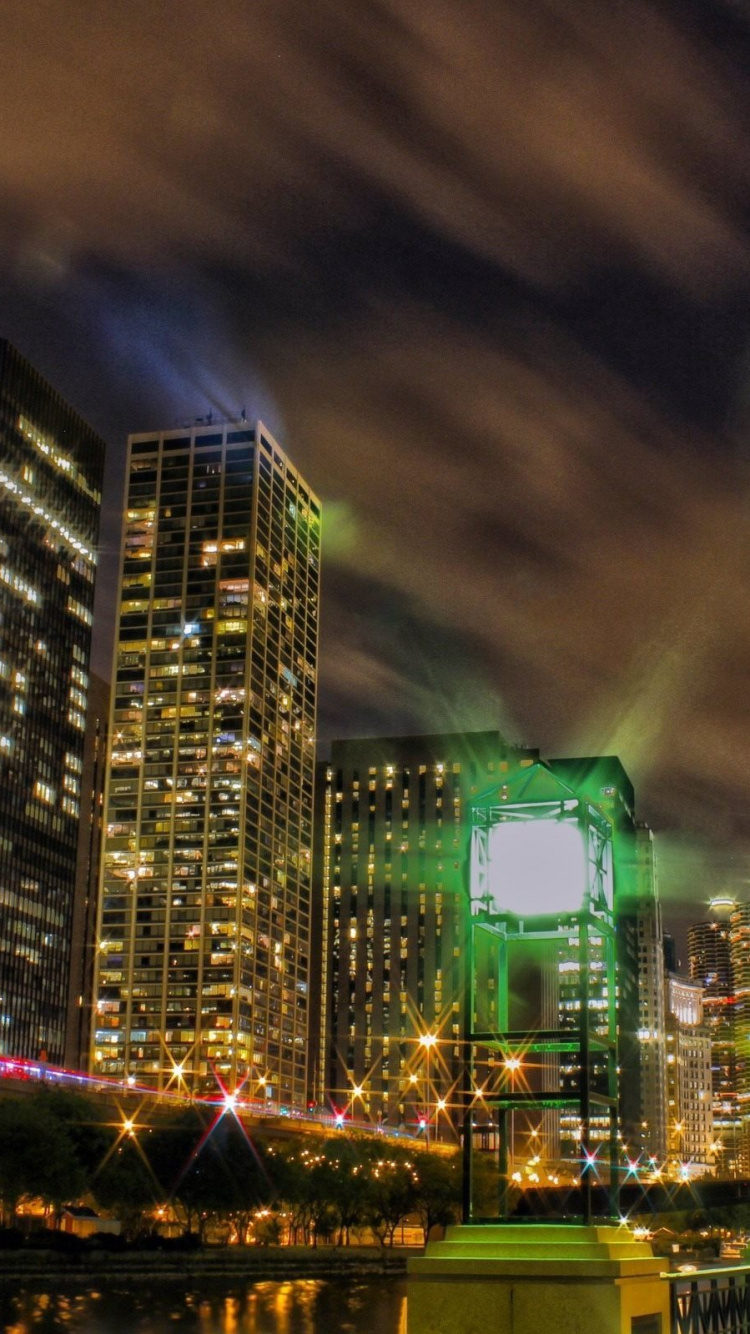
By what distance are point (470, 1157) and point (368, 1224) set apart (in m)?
121

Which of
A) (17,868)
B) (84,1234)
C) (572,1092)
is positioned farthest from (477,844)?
(17,868)

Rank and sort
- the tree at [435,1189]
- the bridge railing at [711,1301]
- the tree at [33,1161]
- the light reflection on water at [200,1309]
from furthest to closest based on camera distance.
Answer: the tree at [435,1189] → the tree at [33,1161] → the light reflection on water at [200,1309] → the bridge railing at [711,1301]

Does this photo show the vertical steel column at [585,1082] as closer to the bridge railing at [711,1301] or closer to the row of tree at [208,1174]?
the bridge railing at [711,1301]

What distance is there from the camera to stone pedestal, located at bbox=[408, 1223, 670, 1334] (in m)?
11.1

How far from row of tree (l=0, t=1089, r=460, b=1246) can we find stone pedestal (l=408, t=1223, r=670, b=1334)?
269 ft

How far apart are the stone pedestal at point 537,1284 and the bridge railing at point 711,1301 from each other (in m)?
0.41

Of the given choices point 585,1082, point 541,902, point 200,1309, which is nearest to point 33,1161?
point 200,1309

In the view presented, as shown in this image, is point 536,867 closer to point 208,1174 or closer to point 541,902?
point 541,902

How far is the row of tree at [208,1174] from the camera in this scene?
89125mm

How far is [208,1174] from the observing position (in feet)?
349

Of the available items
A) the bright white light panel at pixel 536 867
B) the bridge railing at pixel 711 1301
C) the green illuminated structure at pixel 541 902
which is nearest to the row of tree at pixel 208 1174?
the bridge railing at pixel 711 1301

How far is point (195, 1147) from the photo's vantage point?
4200 inches

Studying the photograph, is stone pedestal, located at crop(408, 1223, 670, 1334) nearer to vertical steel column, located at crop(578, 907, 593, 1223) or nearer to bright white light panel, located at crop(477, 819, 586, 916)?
vertical steel column, located at crop(578, 907, 593, 1223)

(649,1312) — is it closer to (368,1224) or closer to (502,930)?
(502,930)
